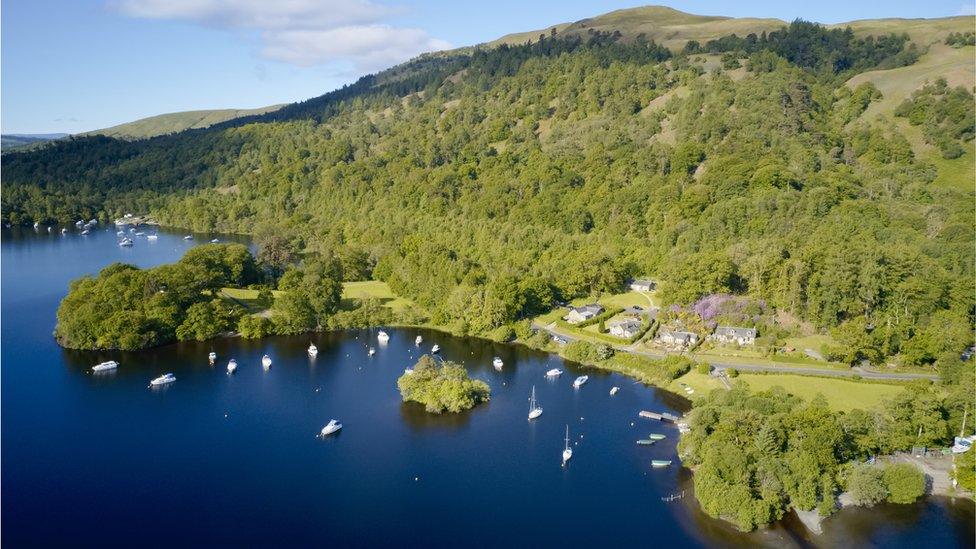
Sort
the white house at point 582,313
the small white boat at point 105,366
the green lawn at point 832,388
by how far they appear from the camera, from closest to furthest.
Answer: the green lawn at point 832,388, the small white boat at point 105,366, the white house at point 582,313

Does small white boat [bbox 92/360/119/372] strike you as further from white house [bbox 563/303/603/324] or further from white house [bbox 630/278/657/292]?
white house [bbox 630/278/657/292]

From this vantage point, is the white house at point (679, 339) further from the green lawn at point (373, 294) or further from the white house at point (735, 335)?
Answer: the green lawn at point (373, 294)

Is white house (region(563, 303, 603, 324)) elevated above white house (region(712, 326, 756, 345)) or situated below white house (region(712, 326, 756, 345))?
above

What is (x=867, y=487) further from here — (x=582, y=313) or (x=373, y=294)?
(x=373, y=294)

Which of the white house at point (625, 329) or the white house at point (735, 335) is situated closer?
the white house at point (735, 335)

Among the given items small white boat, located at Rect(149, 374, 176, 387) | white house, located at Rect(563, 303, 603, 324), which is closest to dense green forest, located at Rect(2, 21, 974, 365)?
white house, located at Rect(563, 303, 603, 324)

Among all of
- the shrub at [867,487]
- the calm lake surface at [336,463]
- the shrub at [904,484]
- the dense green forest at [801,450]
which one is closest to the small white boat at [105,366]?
the calm lake surface at [336,463]
